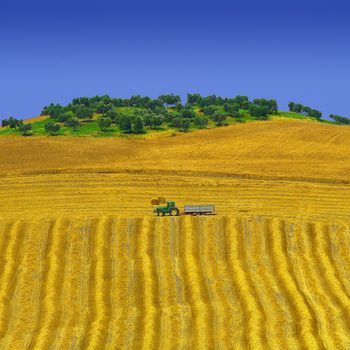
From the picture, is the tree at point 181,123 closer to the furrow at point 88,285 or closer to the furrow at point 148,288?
the furrow at point 148,288

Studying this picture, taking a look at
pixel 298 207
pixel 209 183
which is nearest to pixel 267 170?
pixel 209 183

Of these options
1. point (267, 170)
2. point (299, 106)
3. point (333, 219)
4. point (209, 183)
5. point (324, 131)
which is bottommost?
point (333, 219)

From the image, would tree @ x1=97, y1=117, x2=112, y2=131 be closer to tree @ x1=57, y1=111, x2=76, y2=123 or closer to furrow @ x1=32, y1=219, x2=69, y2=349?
tree @ x1=57, y1=111, x2=76, y2=123

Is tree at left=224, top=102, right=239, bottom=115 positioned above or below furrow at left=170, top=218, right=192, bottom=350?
above

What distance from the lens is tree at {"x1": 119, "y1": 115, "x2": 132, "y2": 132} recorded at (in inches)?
3455

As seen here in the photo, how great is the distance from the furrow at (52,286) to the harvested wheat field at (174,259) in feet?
0.35

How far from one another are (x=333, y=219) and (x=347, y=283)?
979 centimetres

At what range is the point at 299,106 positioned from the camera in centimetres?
11250

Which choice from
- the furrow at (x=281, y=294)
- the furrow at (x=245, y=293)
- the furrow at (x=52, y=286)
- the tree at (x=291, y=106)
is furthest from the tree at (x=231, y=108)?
the furrow at (x=52, y=286)

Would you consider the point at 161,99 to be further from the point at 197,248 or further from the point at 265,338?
the point at 265,338

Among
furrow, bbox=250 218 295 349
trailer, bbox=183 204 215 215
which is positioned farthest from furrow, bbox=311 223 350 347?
trailer, bbox=183 204 215 215

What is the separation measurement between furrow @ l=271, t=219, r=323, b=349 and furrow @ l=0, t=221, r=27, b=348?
14341mm

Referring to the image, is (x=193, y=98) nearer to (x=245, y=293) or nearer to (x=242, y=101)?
(x=242, y=101)

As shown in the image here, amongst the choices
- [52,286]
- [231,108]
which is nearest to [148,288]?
[52,286]
